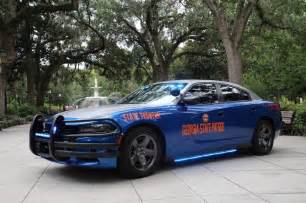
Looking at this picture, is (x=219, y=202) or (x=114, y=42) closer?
(x=219, y=202)

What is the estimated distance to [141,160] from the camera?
787 cm

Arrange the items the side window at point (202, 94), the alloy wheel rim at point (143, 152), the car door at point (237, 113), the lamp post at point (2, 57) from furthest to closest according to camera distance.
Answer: the lamp post at point (2, 57) < the car door at point (237, 113) < the side window at point (202, 94) < the alloy wheel rim at point (143, 152)

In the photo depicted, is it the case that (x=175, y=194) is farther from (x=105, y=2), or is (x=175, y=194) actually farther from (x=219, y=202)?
(x=105, y=2)

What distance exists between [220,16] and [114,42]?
19904 mm

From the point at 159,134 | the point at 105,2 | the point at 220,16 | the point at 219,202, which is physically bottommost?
the point at 219,202

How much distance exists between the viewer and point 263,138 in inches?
409

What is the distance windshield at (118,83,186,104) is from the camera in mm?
8734

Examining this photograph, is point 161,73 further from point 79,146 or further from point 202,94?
point 79,146

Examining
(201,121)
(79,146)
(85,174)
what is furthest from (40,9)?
(79,146)

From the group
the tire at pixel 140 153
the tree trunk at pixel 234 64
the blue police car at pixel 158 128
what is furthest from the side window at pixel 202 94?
the tree trunk at pixel 234 64

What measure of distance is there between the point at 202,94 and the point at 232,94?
1040mm

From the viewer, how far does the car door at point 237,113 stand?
943cm

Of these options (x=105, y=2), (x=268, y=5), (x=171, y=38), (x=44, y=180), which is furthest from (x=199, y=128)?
(x=171, y=38)

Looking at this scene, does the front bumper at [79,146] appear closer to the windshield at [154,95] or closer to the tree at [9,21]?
the windshield at [154,95]
